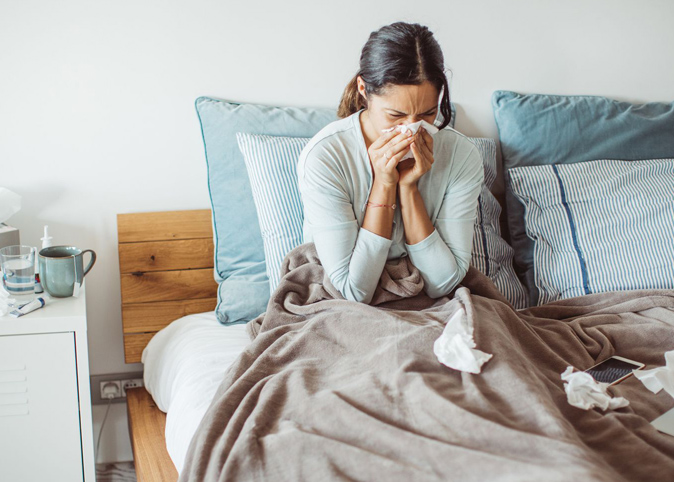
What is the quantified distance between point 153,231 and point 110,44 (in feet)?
1.72

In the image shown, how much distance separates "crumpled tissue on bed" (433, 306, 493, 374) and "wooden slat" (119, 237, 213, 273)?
89 centimetres

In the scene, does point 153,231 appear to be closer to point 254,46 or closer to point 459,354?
point 254,46

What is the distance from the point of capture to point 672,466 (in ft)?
3.07

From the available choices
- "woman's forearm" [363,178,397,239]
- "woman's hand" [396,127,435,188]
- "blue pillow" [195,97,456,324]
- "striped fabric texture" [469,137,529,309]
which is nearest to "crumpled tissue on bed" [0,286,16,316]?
"blue pillow" [195,97,456,324]

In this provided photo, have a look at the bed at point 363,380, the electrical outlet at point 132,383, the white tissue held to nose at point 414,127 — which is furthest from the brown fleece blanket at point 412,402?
the electrical outlet at point 132,383

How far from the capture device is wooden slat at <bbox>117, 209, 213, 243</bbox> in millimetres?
1777

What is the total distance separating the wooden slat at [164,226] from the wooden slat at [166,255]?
0.7 inches

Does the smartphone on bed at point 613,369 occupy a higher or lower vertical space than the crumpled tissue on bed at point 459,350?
lower

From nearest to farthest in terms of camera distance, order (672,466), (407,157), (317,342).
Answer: (672,466) < (317,342) < (407,157)

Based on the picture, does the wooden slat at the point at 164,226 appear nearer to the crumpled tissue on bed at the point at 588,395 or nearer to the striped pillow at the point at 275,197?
the striped pillow at the point at 275,197

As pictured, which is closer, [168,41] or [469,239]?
[469,239]

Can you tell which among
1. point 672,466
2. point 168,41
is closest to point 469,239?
point 672,466

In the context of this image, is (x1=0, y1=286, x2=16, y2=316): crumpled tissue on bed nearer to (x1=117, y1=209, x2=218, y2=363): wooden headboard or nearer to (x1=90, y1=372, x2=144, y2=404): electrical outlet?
(x1=117, y1=209, x2=218, y2=363): wooden headboard

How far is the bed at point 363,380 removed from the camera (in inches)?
36.3
